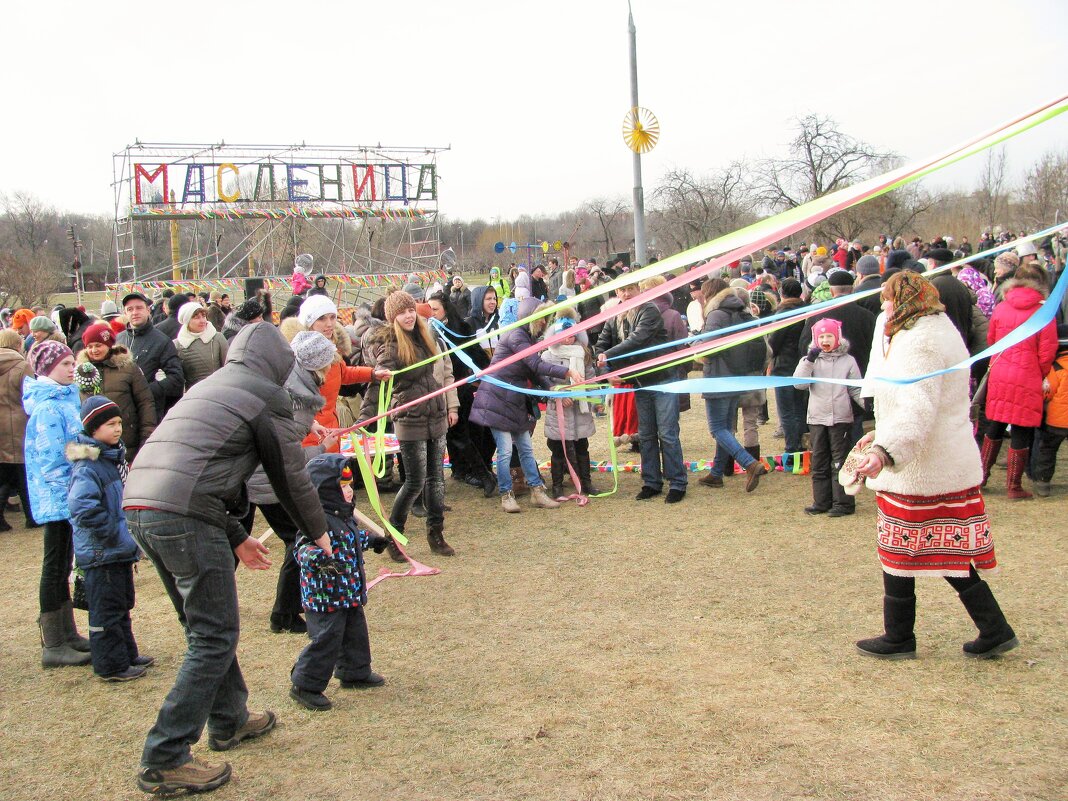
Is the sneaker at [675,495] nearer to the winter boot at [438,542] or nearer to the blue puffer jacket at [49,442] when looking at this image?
the winter boot at [438,542]

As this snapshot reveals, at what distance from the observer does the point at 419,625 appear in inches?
212

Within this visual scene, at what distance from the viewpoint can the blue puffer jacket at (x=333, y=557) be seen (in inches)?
167

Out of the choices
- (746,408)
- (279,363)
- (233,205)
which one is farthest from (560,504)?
(233,205)

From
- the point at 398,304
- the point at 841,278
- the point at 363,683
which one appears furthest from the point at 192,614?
the point at 841,278

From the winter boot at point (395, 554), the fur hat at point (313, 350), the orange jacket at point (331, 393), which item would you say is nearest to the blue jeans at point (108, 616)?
the fur hat at point (313, 350)

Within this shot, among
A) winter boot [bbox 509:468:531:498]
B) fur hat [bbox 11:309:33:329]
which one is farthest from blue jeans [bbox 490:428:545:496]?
fur hat [bbox 11:309:33:329]

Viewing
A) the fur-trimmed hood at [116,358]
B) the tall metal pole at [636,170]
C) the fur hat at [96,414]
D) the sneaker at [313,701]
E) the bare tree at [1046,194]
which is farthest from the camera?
the bare tree at [1046,194]

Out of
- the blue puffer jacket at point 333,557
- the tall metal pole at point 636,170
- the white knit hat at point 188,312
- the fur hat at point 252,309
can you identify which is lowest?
the blue puffer jacket at point 333,557

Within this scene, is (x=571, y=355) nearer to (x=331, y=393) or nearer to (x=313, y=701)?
(x=331, y=393)

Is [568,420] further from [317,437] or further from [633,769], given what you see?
[633,769]

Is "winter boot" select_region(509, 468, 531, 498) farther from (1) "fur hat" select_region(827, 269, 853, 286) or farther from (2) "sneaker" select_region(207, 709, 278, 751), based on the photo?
(2) "sneaker" select_region(207, 709, 278, 751)

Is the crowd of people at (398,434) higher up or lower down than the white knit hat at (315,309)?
lower down

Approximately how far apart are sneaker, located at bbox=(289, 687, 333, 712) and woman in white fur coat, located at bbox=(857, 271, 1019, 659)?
2.76 metres

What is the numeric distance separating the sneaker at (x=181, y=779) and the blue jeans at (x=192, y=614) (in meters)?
0.03
